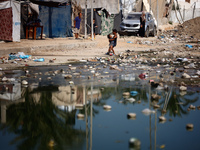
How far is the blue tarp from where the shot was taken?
19.8 metres

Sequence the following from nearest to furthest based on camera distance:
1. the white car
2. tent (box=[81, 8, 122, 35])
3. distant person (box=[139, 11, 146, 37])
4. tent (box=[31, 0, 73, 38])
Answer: tent (box=[31, 0, 73, 38]) < the white car < distant person (box=[139, 11, 146, 37]) < tent (box=[81, 8, 122, 35])

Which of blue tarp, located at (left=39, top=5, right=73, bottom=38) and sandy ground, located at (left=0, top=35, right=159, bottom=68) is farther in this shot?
blue tarp, located at (left=39, top=5, right=73, bottom=38)

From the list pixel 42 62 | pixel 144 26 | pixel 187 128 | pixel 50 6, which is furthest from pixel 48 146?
pixel 144 26

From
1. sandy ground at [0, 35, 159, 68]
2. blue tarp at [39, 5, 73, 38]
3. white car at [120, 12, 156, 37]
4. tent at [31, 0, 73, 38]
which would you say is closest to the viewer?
sandy ground at [0, 35, 159, 68]

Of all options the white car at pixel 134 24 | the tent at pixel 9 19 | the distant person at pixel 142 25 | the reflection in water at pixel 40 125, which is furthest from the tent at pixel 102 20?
the reflection in water at pixel 40 125

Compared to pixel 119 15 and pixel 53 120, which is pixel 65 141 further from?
pixel 119 15

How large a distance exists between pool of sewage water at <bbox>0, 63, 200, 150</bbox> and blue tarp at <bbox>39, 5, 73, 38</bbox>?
13.2 m

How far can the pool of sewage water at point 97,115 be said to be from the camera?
334 cm

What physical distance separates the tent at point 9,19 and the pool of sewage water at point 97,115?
8654mm

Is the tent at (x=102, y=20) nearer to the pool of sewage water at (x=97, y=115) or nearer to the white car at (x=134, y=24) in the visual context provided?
the white car at (x=134, y=24)

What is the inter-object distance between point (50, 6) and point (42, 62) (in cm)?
1019

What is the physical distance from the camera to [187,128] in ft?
12.5

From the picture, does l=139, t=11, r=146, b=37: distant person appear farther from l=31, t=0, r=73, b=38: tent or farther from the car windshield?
l=31, t=0, r=73, b=38: tent

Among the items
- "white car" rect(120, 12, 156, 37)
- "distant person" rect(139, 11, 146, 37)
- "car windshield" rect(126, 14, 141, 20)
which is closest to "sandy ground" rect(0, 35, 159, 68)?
"white car" rect(120, 12, 156, 37)
